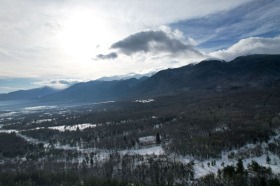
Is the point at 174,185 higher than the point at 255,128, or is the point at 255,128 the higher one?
the point at 255,128

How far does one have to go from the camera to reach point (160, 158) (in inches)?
6594

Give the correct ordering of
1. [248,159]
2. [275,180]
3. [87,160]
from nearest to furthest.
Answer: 1. [275,180]
2. [248,159]
3. [87,160]

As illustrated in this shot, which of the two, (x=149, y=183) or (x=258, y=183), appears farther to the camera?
(x=149, y=183)

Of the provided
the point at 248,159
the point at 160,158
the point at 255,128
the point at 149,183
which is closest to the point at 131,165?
the point at 160,158

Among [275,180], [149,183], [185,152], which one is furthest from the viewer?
[185,152]

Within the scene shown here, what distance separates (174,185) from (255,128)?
99.0 m

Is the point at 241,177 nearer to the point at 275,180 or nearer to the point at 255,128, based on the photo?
the point at 275,180

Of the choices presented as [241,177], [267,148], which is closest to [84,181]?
[241,177]

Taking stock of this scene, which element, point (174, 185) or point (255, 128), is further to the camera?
point (255, 128)

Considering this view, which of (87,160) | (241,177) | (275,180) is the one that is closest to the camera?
(275,180)

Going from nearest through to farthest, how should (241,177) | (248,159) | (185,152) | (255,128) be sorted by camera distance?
(241,177) → (248,159) → (185,152) → (255,128)

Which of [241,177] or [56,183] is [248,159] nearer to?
[241,177]

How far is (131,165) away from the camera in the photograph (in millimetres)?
162500

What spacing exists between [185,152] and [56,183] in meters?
75.7
